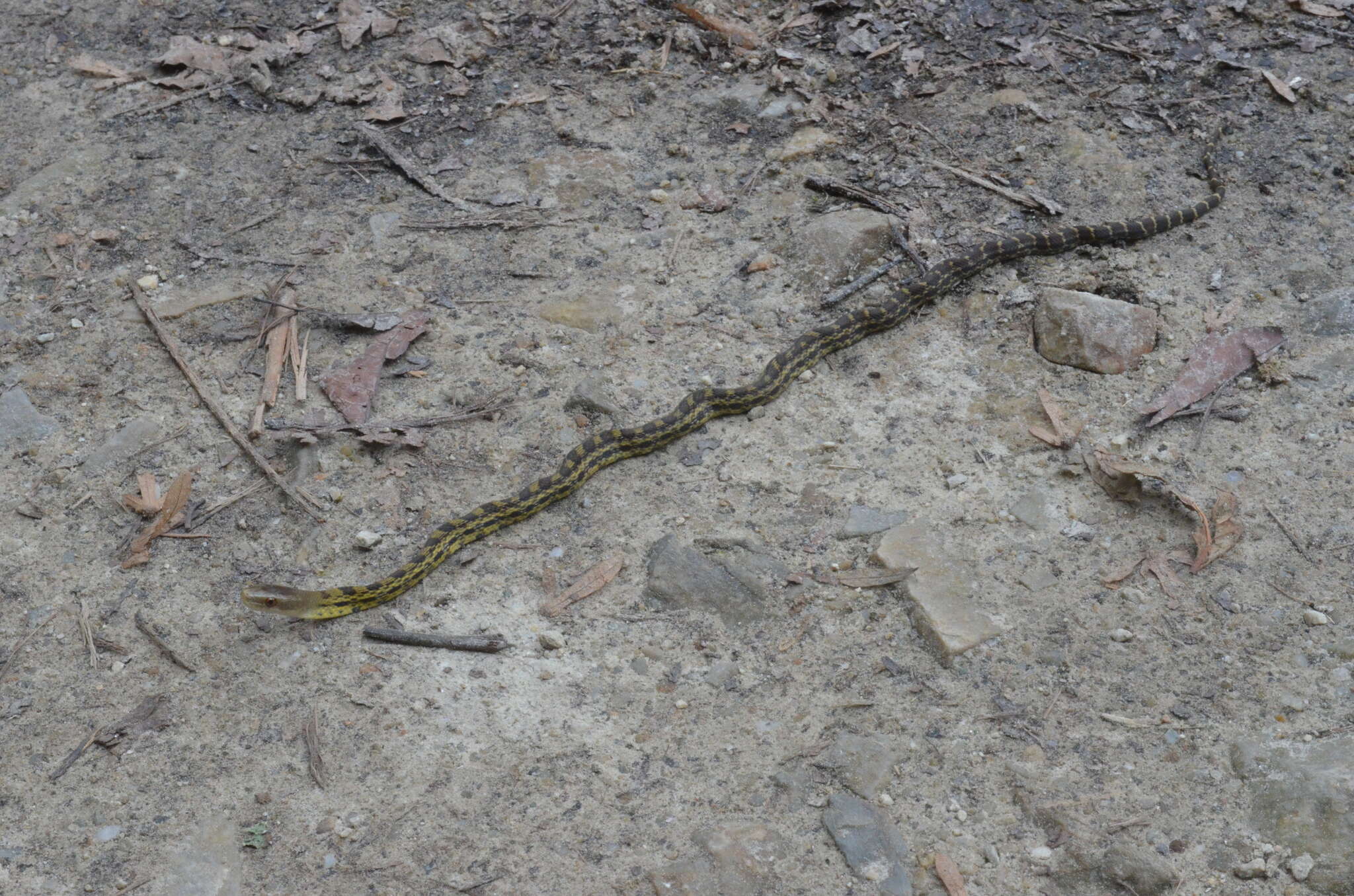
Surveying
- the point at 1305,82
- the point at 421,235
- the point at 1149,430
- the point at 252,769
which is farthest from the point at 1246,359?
the point at 252,769

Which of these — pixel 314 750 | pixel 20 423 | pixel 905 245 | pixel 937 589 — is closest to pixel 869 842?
pixel 937 589

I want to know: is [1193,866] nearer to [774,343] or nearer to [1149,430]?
[1149,430]

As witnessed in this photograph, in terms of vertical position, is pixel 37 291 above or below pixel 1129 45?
below

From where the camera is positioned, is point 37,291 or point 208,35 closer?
point 37,291

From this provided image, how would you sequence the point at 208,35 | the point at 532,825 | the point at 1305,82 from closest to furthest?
the point at 532,825 < the point at 1305,82 < the point at 208,35

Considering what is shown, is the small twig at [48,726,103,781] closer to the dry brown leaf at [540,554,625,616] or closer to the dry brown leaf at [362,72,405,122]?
the dry brown leaf at [540,554,625,616]

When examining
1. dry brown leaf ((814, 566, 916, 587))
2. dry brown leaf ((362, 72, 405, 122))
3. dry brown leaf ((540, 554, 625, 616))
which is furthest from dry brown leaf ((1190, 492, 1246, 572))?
dry brown leaf ((362, 72, 405, 122))

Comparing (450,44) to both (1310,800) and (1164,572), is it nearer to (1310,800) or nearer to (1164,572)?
(1164,572)

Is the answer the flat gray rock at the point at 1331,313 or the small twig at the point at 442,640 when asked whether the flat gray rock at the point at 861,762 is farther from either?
the flat gray rock at the point at 1331,313
